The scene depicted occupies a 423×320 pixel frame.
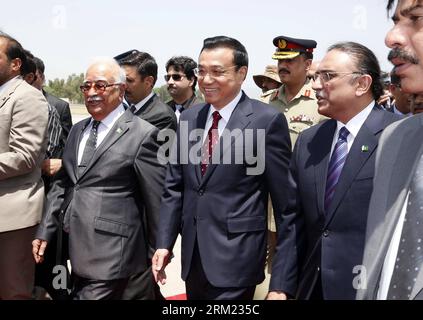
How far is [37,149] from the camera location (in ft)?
11.6

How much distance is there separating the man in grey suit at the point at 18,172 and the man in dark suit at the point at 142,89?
121cm

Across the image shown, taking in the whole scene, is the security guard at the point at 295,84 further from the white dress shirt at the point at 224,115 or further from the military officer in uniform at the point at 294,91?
the white dress shirt at the point at 224,115

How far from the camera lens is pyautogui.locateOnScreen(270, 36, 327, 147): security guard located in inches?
177

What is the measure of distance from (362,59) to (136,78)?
2627 millimetres

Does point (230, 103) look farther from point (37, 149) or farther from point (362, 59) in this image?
point (37, 149)

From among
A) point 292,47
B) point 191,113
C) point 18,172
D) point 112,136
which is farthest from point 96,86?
point 292,47

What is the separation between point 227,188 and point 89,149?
1.06 m

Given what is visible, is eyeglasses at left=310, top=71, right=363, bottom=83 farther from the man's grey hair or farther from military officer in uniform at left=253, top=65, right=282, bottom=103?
military officer in uniform at left=253, top=65, right=282, bottom=103

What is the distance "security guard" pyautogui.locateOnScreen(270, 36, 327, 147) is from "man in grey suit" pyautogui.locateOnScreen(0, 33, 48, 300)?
217 centimetres

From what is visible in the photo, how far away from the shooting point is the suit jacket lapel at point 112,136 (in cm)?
319

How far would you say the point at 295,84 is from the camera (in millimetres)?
4629

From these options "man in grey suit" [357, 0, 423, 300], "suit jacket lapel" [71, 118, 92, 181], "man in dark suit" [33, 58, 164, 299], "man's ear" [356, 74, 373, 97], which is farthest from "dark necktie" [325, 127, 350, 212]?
"suit jacket lapel" [71, 118, 92, 181]
